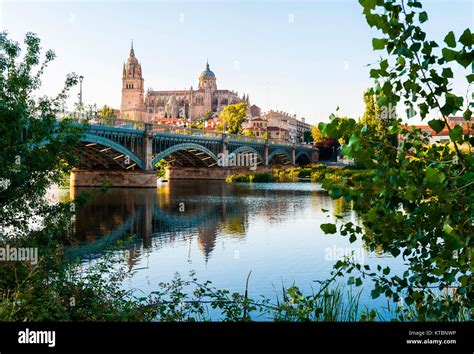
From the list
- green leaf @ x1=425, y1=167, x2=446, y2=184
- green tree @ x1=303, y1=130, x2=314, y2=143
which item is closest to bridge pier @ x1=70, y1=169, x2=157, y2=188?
green leaf @ x1=425, y1=167, x2=446, y2=184

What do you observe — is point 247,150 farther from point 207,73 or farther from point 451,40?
point 207,73

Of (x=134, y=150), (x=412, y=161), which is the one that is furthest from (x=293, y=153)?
(x=412, y=161)

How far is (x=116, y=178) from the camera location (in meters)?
48.8

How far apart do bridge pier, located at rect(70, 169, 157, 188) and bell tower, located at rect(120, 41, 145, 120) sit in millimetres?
81413

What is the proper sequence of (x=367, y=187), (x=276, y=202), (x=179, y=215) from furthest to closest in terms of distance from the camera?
(x=276, y=202), (x=179, y=215), (x=367, y=187)

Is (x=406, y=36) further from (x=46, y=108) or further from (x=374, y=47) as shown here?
(x=46, y=108)

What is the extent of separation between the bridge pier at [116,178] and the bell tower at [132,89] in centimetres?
8141

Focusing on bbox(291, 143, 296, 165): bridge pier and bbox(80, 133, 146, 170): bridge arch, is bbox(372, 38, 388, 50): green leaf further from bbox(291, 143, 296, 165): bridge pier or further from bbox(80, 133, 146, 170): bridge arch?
bbox(291, 143, 296, 165): bridge pier

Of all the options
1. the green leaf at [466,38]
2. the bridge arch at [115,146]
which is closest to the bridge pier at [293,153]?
the bridge arch at [115,146]

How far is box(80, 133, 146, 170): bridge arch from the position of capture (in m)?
35.7

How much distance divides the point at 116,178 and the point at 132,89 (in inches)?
3825

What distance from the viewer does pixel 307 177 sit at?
222 ft
